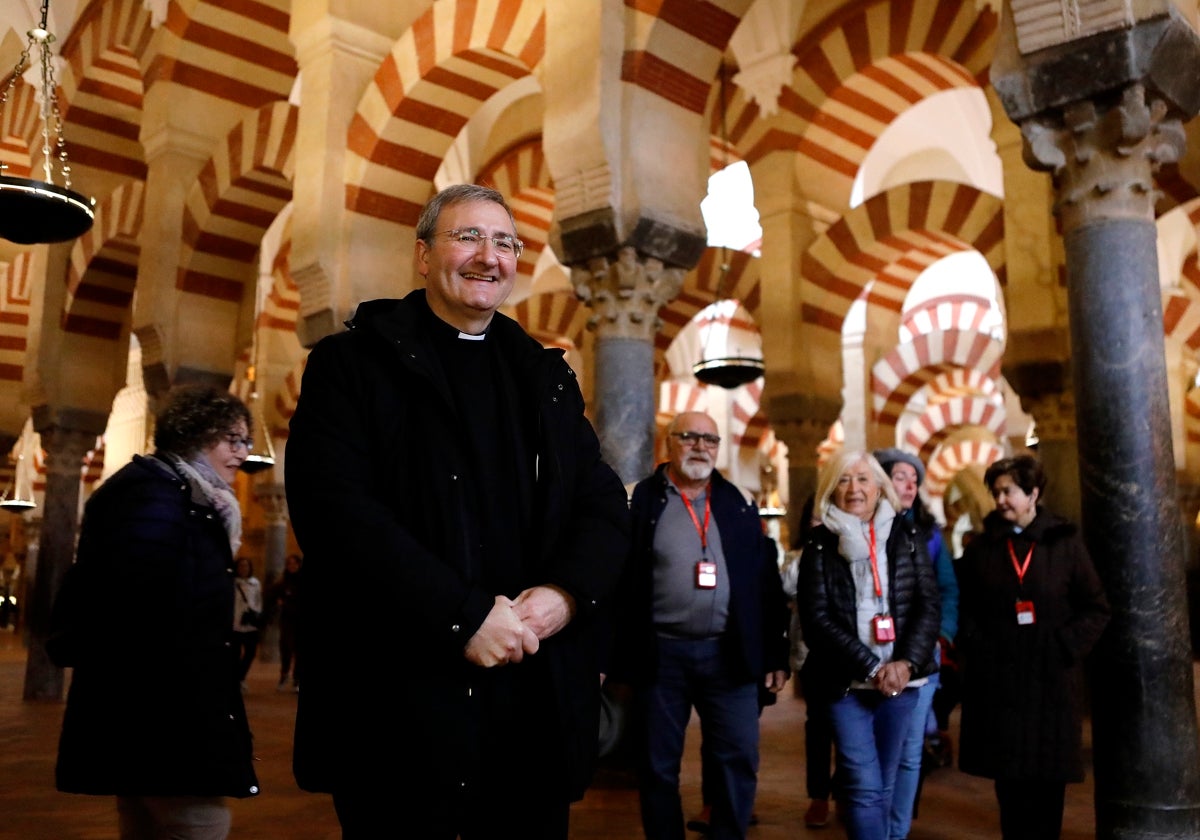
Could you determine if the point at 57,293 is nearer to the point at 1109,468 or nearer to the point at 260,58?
the point at 260,58

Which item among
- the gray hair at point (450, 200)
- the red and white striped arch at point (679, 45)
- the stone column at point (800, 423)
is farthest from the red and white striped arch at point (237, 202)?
the gray hair at point (450, 200)

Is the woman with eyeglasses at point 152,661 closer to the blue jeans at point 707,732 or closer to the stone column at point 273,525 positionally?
the blue jeans at point 707,732

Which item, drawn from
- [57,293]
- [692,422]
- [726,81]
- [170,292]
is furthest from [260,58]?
[692,422]

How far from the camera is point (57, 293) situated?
905 cm

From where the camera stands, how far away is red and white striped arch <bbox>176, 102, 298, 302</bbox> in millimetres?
7195

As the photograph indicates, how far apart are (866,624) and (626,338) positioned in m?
2.47

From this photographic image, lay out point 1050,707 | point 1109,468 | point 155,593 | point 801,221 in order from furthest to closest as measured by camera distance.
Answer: point 801,221 < point 1109,468 < point 1050,707 < point 155,593

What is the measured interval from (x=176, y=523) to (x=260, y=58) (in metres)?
6.66

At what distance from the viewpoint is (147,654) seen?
6.28 ft

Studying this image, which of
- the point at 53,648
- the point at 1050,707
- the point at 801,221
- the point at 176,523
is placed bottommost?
the point at 1050,707

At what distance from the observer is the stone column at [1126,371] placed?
314cm

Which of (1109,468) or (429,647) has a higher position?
(1109,468)

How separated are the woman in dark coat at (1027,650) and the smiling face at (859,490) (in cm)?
45

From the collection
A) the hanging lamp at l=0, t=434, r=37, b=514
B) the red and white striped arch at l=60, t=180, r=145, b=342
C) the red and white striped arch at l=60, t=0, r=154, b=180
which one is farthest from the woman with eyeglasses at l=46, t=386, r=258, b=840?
the hanging lamp at l=0, t=434, r=37, b=514
